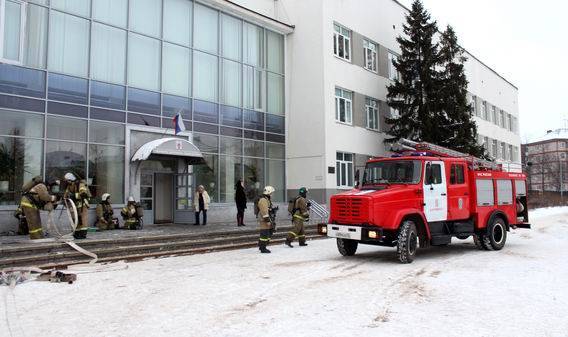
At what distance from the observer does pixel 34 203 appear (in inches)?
463

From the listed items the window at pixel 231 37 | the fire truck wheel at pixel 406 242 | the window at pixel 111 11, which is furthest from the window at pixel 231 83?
the fire truck wheel at pixel 406 242

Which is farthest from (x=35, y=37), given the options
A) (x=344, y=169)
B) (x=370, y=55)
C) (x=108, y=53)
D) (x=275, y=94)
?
(x=370, y=55)

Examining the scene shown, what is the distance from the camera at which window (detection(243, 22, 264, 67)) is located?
2195 centimetres

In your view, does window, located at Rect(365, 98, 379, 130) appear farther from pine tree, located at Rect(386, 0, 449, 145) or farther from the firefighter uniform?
the firefighter uniform

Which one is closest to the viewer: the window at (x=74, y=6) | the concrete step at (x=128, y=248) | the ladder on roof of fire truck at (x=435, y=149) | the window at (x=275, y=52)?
the concrete step at (x=128, y=248)

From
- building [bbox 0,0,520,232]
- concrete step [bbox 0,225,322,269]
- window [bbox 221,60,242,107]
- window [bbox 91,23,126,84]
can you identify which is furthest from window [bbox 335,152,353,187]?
window [bbox 91,23,126,84]

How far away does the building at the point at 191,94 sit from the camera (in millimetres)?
14820

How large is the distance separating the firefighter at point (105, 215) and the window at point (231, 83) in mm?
7227

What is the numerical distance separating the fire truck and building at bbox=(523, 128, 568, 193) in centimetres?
7684

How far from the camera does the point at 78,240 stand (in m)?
11.9

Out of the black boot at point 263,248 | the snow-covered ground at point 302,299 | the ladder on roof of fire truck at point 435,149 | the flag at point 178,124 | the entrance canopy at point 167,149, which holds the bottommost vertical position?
the snow-covered ground at point 302,299

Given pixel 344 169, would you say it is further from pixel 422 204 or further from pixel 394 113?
pixel 422 204

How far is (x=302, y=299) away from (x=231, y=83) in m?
15.2

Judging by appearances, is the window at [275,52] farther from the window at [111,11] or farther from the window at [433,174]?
the window at [433,174]
